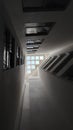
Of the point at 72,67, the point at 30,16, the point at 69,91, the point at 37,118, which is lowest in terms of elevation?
the point at 37,118

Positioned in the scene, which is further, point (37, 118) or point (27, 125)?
point (37, 118)

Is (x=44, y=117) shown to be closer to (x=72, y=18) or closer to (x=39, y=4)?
(x=72, y=18)

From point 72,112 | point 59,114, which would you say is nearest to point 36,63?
point 59,114

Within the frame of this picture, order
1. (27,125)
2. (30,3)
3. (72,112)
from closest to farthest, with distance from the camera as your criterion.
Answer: (30,3), (72,112), (27,125)

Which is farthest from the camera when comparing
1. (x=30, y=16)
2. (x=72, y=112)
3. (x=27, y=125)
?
(x=27, y=125)

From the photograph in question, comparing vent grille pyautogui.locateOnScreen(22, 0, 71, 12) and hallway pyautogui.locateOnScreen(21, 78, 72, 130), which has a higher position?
vent grille pyautogui.locateOnScreen(22, 0, 71, 12)

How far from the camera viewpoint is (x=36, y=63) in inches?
537

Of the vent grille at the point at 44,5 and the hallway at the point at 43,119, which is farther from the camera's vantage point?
the hallway at the point at 43,119

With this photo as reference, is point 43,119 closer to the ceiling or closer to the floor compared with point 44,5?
closer to the floor

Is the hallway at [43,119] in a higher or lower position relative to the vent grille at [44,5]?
lower

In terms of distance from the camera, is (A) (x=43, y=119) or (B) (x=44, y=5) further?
(A) (x=43, y=119)

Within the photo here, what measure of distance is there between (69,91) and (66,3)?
1.70 m

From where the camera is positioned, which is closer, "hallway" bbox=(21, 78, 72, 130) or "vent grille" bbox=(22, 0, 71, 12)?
"vent grille" bbox=(22, 0, 71, 12)

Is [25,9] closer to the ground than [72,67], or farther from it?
farther from it
